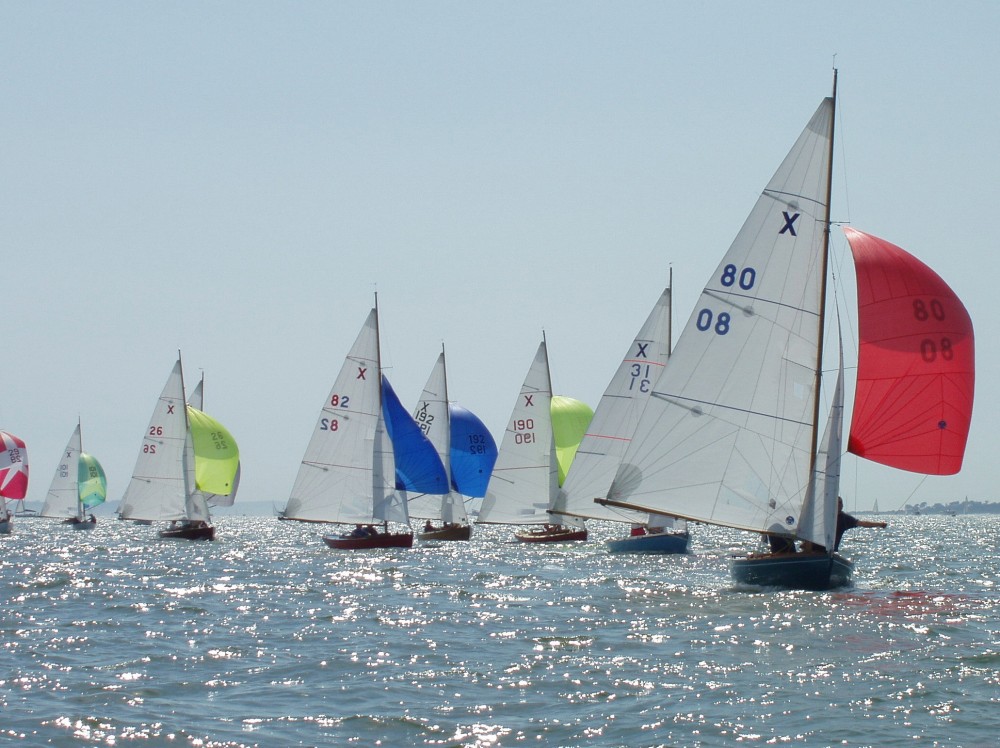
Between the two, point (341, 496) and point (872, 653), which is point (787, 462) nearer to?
point (872, 653)

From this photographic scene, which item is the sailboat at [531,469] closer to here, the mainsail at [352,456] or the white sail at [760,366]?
the mainsail at [352,456]

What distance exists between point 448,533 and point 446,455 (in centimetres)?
303

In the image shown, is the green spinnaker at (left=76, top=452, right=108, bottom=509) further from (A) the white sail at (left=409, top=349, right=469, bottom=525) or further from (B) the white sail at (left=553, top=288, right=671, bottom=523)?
(B) the white sail at (left=553, top=288, right=671, bottom=523)

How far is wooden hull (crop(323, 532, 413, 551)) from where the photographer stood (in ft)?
130

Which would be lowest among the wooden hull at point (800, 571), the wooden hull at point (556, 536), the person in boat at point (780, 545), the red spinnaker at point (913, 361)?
the wooden hull at point (556, 536)

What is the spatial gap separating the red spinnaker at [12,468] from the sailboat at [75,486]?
35.5 ft

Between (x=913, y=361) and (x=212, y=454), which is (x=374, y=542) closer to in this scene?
(x=212, y=454)

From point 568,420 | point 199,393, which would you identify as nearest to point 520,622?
point 568,420

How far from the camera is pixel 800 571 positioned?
882 inches

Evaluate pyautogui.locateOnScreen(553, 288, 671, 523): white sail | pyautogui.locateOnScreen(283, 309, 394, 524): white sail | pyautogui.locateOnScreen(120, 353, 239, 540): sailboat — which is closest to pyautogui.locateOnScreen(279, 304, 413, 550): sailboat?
pyautogui.locateOnScreen(283, 309, 394, 524): white sail

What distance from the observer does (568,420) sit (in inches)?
1864

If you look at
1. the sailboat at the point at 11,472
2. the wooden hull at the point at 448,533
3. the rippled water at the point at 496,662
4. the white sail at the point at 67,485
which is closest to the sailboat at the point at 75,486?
the white sail at the point at 67,485

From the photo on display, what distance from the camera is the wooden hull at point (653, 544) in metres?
37.0

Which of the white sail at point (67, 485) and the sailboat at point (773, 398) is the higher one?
the sailboat at point (773, 398)
